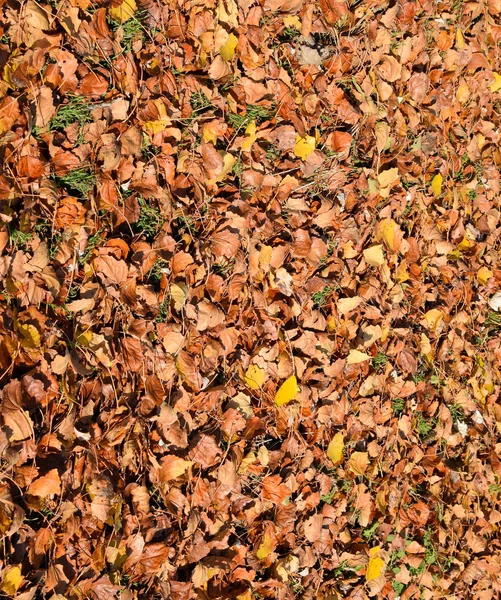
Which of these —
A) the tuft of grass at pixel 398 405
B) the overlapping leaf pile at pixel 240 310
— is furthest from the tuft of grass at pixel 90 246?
the tuft of grass at pixel 398 405

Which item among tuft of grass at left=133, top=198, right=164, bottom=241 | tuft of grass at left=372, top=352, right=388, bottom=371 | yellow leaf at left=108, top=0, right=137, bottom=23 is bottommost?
tuft of grass at left=372, top=352, right=388, bottom=371

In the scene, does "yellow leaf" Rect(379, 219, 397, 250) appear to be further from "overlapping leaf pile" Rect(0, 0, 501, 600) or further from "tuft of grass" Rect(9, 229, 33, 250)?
"tuft of grass" Rect(9, 229, 33, 250)

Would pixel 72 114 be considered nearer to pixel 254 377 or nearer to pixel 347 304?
pixel 254 377

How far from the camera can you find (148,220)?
1817 mm

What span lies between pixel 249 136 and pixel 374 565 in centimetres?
134

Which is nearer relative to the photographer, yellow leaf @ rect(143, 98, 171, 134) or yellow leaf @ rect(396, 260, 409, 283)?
yellow leaf @ rect(143, 98, 171, 134)

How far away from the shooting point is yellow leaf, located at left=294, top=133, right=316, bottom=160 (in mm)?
2156

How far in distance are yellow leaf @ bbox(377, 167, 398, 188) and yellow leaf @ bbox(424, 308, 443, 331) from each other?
0.47 m

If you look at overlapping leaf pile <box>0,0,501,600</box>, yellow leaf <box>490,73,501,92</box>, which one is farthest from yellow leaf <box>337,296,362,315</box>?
yellow leaf <box>490,73,501,92</box>

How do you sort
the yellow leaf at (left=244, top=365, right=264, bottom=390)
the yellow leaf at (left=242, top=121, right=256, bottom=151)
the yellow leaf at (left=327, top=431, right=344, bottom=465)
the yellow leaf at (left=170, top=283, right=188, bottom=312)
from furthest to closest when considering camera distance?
the yellow leaf at (left=327, top=431, right=344, bottom=465) < the yellow leaf at (left=242, top=121, right=256, bottom=151) < the yellow leaf at (left=244, top=365, right=264, bottom=390) < the yellow leaf at (left=170, top=283, right=188, bottom=312)

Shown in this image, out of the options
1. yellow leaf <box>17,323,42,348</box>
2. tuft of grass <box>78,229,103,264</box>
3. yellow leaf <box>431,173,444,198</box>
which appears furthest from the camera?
yellow leaf <box>431,173,444,198</box>

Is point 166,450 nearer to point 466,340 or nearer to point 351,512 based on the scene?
point 351,512

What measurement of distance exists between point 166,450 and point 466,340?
1.44m

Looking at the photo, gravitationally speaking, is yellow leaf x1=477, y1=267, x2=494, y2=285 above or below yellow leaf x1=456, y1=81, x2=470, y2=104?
below
